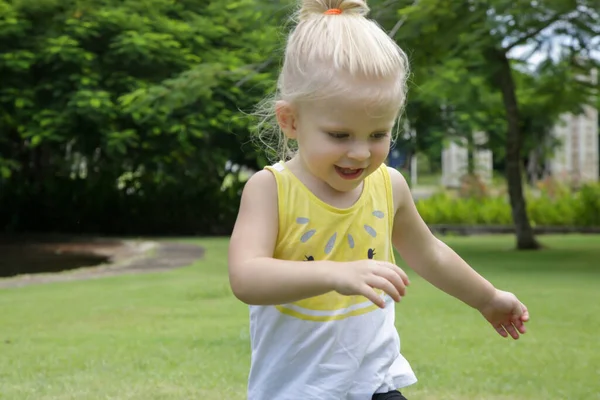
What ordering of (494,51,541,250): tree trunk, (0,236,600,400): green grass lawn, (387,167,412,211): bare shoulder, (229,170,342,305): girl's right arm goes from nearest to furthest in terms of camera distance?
(229,170,342,305): girl's right arm, (387,167,412,211): bare shoulder, (0,236,600,400): green grass lawn, (494,51,541,250): tree trunk

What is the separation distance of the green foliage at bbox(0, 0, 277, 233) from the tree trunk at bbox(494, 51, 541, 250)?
11.3ft

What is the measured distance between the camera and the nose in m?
2.34

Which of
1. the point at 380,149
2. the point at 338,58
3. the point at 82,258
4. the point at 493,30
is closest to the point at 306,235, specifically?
the point at 380,149

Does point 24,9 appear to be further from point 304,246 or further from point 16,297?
point 304,246

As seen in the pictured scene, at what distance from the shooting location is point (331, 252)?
8.12 feet

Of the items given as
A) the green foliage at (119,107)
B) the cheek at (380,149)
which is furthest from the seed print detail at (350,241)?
the green foliage at (119,107)

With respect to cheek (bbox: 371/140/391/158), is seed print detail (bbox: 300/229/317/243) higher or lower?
lower

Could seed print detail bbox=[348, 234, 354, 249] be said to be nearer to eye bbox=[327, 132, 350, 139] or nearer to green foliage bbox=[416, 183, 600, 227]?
eye bbox=[327, 132, 350, 139]

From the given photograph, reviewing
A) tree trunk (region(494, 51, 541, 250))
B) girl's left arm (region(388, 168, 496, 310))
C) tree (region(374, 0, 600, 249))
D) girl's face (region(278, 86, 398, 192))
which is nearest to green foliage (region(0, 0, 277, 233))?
tree (region(374, 0, 600, 249))

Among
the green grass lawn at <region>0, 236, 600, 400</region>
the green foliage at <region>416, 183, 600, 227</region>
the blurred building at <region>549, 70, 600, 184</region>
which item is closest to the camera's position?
the green grass lawn at <region>0, 236, 600, 400</region>

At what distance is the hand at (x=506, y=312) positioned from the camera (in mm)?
2742

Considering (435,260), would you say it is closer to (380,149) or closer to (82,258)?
(380,149)

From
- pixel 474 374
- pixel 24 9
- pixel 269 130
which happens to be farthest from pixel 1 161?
pixel 269 130

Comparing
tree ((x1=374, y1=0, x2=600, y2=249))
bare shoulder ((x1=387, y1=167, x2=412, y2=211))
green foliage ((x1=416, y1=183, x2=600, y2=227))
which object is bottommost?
green foliage ((x1=416, y1=183, x2=600, y2=227))
